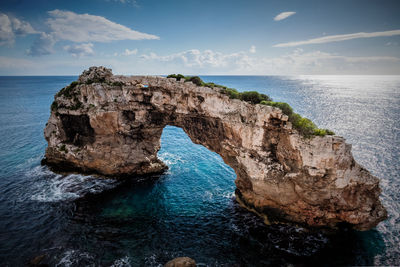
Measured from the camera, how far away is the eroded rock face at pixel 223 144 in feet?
58.9

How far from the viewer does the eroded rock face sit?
1795 centimetres

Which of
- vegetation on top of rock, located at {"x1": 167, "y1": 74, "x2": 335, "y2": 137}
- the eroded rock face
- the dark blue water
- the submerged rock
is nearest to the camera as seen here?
the submerged rock

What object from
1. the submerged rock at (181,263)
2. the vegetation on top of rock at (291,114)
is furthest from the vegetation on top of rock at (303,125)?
the submerged rock at (181,263)

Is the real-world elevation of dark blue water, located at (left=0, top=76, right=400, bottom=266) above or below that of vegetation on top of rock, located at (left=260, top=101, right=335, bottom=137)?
below

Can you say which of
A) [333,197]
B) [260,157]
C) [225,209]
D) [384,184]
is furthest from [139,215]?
[384,184]

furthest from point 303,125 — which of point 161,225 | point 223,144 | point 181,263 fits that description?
point 161,225

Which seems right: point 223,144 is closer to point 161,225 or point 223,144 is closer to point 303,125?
point 303,125

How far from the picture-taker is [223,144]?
77.3 ft

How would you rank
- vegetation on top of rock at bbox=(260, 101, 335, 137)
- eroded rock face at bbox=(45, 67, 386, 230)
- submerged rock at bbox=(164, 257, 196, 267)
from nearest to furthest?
submerged rock at bbox=(164, 257, 196, 267)
vegetation on top of rock at bbox=(260, 101, 335, 137)
eroded rock face at bbox=(45, 67, 386, 230)

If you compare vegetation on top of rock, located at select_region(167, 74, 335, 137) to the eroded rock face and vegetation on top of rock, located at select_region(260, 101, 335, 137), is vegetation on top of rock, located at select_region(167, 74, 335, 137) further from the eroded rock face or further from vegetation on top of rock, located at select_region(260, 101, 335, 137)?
the eroded rock face

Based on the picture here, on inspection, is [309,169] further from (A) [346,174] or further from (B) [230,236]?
(B) [230,236]

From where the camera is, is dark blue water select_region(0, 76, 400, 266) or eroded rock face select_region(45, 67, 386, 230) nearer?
dark blue water select_region(0, 76, 400, 266)

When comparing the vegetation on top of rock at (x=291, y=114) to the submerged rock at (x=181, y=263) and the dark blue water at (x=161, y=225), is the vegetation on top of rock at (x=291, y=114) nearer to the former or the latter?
the dark blue water at (x=161, y=225)

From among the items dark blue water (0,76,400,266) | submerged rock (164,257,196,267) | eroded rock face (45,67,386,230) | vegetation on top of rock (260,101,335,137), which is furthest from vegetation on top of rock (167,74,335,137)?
submerged rock (164,257,196,267)
